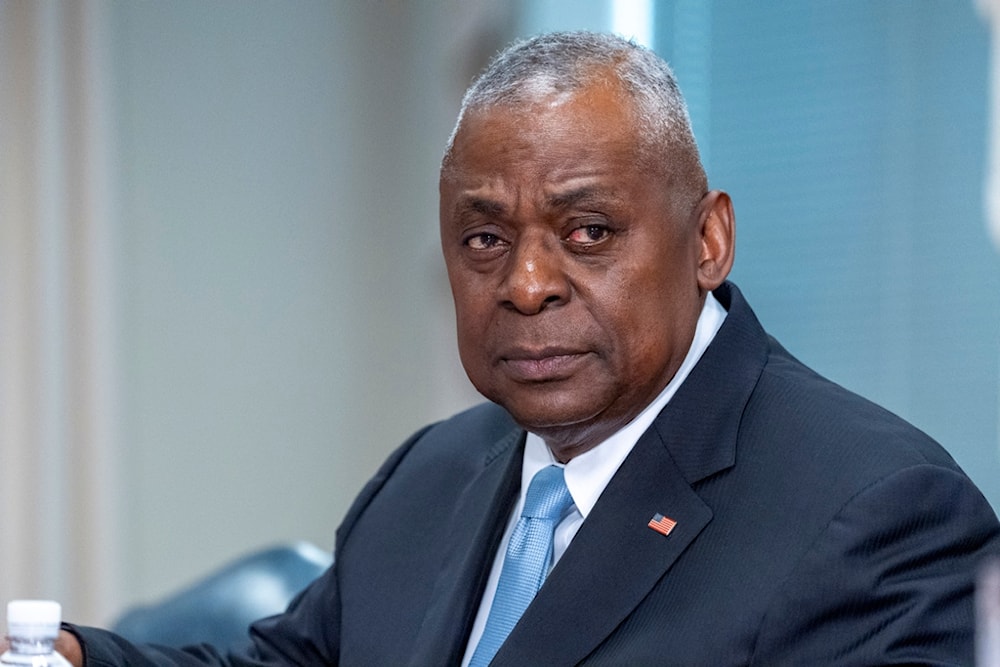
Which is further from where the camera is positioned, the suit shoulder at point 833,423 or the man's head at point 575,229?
the man's head at point 575,229

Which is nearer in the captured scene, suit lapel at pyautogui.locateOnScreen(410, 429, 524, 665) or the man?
the man

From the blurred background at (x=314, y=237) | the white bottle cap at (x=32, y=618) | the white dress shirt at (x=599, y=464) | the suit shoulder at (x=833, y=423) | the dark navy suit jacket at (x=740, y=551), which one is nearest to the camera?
the white bottle cap at (x=32, y=618)

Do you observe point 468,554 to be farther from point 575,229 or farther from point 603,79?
point 603,79

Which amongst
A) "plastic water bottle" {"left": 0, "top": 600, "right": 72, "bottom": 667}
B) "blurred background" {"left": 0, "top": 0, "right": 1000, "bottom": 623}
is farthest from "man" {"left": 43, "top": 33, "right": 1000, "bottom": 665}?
"blurred background" {"left": 0, "top": 0, "right": 1000, "bottom": 623}

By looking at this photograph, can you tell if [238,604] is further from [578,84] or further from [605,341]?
[578,84]

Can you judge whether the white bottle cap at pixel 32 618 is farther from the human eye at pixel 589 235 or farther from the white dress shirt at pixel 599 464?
the human eye at pixel 589 235

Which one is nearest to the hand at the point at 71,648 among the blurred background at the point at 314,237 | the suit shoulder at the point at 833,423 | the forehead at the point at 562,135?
the forehead at the point at 562,135

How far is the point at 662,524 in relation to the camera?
5.73 ft

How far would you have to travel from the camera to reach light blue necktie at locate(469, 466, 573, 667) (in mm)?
1855

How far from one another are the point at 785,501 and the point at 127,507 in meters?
2.76

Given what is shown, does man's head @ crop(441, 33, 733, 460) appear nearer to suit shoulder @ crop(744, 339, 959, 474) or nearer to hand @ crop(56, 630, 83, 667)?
suit shoulder @ crop(744, 339, 959, 474)

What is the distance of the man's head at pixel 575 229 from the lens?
1.77m

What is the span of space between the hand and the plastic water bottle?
315mm

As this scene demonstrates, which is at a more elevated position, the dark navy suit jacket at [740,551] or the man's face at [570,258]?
the man's face at [570,258]
